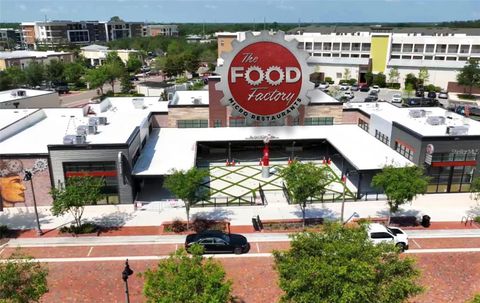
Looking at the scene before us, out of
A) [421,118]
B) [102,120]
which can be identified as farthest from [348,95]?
[102,120]

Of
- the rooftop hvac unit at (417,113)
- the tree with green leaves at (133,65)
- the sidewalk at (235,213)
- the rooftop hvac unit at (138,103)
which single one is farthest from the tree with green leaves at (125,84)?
the rooftop hvac unit at (417,113)

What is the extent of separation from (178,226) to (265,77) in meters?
19.5

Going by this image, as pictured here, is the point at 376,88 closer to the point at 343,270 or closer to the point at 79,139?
the point at 79,139

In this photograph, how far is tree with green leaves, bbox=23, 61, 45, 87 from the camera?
99.7 m

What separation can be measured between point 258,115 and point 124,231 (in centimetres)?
2030

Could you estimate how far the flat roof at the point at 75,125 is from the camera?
39.7 m

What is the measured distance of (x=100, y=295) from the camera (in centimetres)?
2564

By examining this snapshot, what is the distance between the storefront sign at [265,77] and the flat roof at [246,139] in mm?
3775

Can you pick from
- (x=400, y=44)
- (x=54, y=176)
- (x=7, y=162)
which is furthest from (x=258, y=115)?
Result: (x=400, y=44)

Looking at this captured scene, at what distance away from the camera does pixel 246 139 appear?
47719 millimetres

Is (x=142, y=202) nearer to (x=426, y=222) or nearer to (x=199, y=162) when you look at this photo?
(x=199, y=162)

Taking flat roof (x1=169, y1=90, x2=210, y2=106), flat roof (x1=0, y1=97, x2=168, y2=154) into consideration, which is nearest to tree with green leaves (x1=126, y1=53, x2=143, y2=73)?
flat roof (x1=0, y1=97, x2=168, y2=154)

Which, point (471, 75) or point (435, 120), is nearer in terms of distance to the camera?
point (435, 120)

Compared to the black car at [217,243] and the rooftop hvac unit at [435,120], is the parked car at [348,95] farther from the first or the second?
the black car at [217,243]
